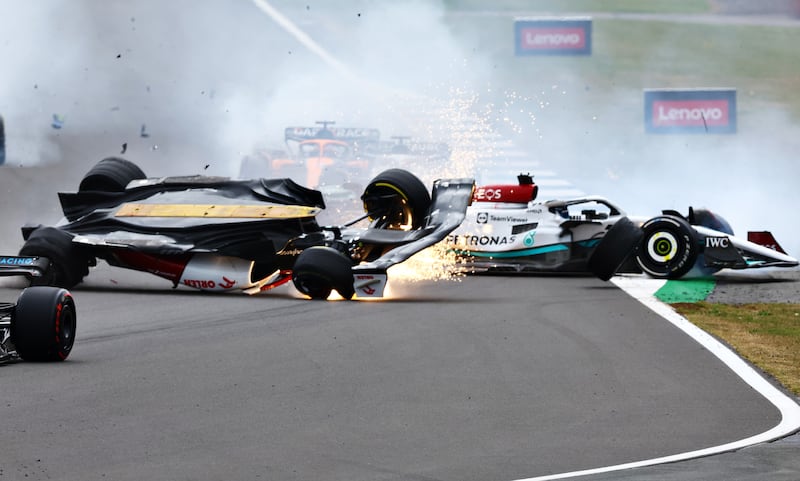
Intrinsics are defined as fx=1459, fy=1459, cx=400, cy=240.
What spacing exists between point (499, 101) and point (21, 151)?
12.9 meters

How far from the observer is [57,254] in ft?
55.4

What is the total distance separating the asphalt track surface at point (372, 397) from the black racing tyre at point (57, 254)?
159 cm

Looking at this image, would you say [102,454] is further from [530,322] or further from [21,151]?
[21,151]

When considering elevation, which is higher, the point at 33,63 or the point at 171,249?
the point at 33,63

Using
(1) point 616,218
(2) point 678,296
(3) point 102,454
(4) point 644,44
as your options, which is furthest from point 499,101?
(3) point 102,454

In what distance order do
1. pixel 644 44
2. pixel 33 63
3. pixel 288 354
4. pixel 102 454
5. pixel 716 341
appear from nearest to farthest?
pixel 102 454 → pixel 288 354 → pixel 716 341 → pixel 33 63 → pixel 644 44

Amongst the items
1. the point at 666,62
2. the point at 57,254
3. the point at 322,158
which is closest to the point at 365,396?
the point at 57,254

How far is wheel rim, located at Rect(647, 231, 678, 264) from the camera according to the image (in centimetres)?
2030

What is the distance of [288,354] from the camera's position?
1169 cm

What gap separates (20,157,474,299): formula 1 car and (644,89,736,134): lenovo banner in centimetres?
2286

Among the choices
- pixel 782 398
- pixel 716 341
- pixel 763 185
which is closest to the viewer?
pixel 782 398

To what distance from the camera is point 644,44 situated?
143ft

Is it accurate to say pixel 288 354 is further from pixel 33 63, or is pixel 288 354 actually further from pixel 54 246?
pixel 33 63

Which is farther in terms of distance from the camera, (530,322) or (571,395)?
(530,322)
